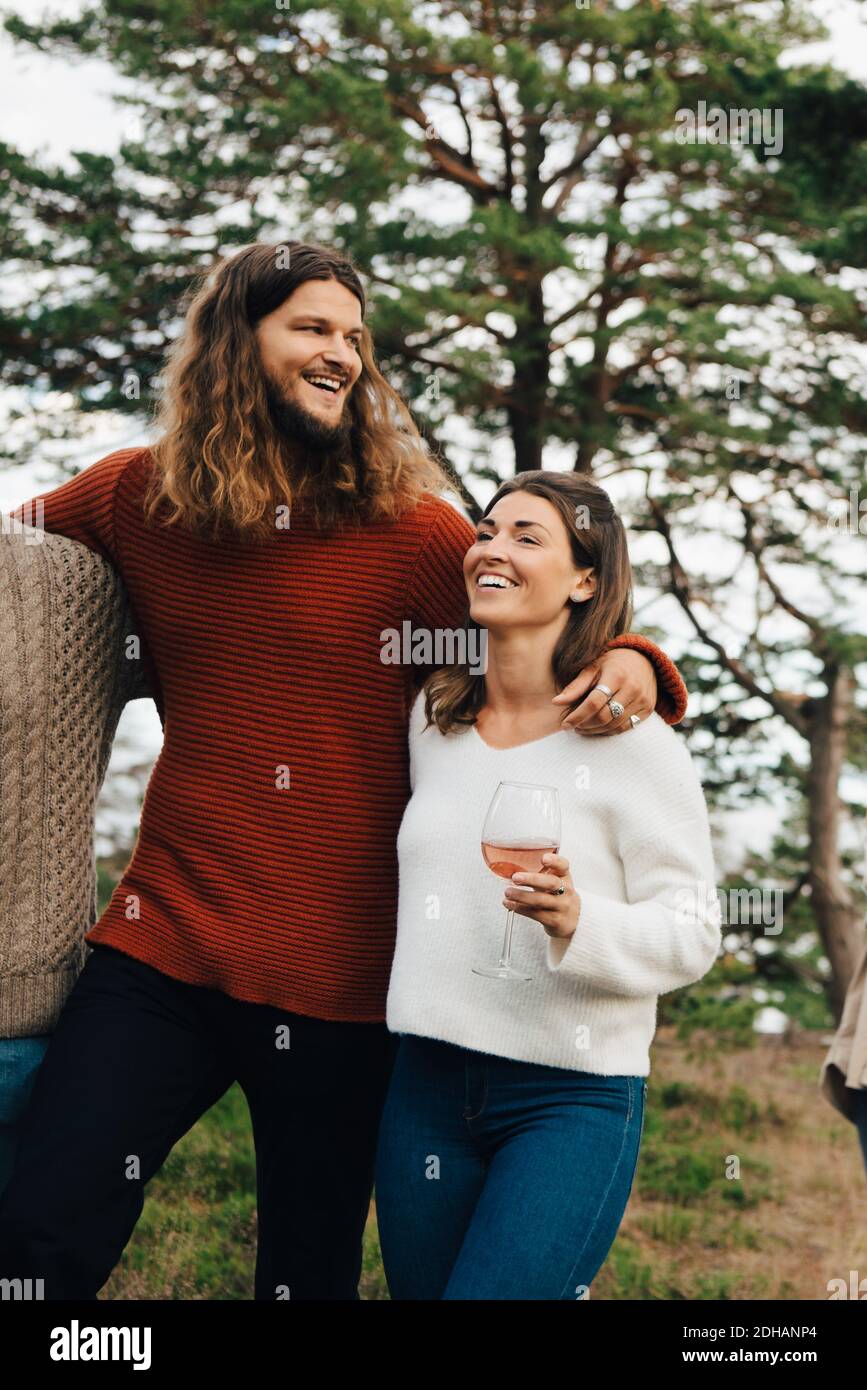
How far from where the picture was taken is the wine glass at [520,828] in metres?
2.36

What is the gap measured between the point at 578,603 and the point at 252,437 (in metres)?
0.78

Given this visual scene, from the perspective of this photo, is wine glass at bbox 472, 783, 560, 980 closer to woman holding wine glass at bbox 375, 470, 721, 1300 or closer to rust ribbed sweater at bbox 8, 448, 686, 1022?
woman holding wine glass at bbox 375, 470, 721, 1300

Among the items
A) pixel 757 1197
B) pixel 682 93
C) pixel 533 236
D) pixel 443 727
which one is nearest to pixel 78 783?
pixel 443 727

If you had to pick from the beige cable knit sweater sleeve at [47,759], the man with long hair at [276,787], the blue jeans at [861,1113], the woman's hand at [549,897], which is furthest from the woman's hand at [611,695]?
the blue jeans at [861,1113]

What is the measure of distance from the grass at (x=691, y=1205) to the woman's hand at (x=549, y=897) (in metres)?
2.72

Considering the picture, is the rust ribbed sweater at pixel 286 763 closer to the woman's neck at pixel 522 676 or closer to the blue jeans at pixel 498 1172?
the woman's neck at pixel 522 676

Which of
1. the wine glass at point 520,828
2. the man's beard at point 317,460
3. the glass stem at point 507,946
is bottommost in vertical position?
the glass stem at point 507,946

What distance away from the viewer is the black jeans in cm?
250

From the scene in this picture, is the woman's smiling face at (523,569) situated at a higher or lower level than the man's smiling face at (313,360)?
lower

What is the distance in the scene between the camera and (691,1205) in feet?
21.7

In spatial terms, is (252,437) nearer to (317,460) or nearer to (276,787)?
(317,460)

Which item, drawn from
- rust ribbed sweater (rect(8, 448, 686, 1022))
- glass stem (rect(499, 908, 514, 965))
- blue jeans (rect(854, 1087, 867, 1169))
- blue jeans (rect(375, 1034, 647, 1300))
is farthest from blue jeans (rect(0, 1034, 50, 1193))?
blue jeans (rect(854, 1087, 867, 1169))

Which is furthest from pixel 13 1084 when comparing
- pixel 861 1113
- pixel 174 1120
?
pixel 861 1113

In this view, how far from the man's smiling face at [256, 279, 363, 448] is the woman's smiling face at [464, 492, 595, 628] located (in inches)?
19.1
